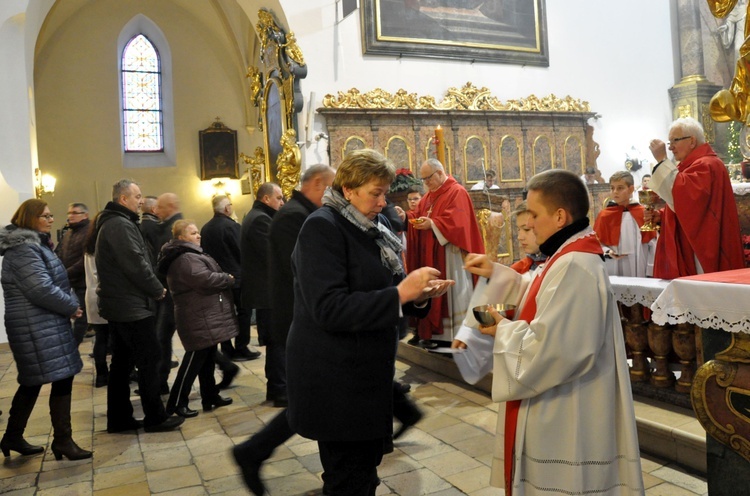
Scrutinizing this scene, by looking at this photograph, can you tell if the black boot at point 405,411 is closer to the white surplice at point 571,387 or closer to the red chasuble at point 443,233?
the white surplice at point 571,387

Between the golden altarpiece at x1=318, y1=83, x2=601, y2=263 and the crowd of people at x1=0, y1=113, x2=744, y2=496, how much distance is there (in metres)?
3.03

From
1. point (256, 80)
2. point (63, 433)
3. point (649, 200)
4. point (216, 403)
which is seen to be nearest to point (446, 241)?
point (649, 200)

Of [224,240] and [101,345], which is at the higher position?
[224,240]

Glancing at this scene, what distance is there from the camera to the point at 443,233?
5.98m

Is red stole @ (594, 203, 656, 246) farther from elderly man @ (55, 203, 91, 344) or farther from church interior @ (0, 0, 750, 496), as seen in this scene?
elderly man @ (55, 203, 91, 344)

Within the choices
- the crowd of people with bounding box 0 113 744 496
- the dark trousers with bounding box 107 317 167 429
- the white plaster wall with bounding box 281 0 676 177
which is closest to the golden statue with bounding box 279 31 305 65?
the white plaster wall with bounding box 281 0 676 177

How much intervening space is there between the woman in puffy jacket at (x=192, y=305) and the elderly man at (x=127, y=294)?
0.29 m

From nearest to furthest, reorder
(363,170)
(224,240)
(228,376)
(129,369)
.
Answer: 1. (363,170)
2. (129,369)
3. (228,376)
4. (224,240)

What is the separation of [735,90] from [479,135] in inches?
299

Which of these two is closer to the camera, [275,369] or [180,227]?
[180,227]

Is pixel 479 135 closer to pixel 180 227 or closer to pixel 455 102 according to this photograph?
pixel 455 102

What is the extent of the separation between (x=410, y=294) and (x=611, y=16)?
12372mm

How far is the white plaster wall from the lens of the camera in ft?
33.2

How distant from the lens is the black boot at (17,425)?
4.13 m
